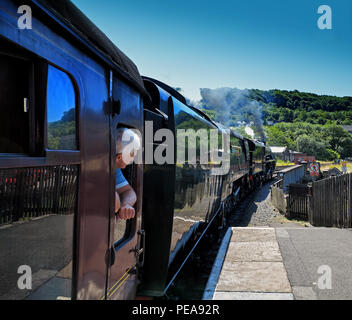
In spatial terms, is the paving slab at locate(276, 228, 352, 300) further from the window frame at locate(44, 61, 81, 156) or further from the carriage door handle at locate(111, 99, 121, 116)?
the window frame at locate(44, 61, 81, 156)

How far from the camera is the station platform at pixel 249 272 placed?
14.8 feet

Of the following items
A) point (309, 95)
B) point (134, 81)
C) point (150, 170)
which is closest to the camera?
point (134, 81)

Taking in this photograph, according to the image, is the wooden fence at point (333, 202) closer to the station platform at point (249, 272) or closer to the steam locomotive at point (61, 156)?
the station platform at point (249, 272)

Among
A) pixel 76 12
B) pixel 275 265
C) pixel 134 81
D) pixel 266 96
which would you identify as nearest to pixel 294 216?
pixel 275 265

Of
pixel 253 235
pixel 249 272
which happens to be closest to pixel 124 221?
pixel 249 272

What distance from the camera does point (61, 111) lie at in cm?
168

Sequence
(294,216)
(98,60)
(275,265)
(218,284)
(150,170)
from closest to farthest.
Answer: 1. (98,60)
2. (150,170)
3. (218,284)
4. (275,265)
5. (294,216)

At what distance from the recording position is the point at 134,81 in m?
2.65

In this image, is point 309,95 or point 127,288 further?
point 309,95

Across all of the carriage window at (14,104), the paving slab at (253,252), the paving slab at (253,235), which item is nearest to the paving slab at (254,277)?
the paving slab at (253,252)

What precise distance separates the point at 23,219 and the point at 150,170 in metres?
2.06

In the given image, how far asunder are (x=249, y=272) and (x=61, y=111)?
185 inches

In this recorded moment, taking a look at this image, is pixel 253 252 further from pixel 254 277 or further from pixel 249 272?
pixel 254 277
